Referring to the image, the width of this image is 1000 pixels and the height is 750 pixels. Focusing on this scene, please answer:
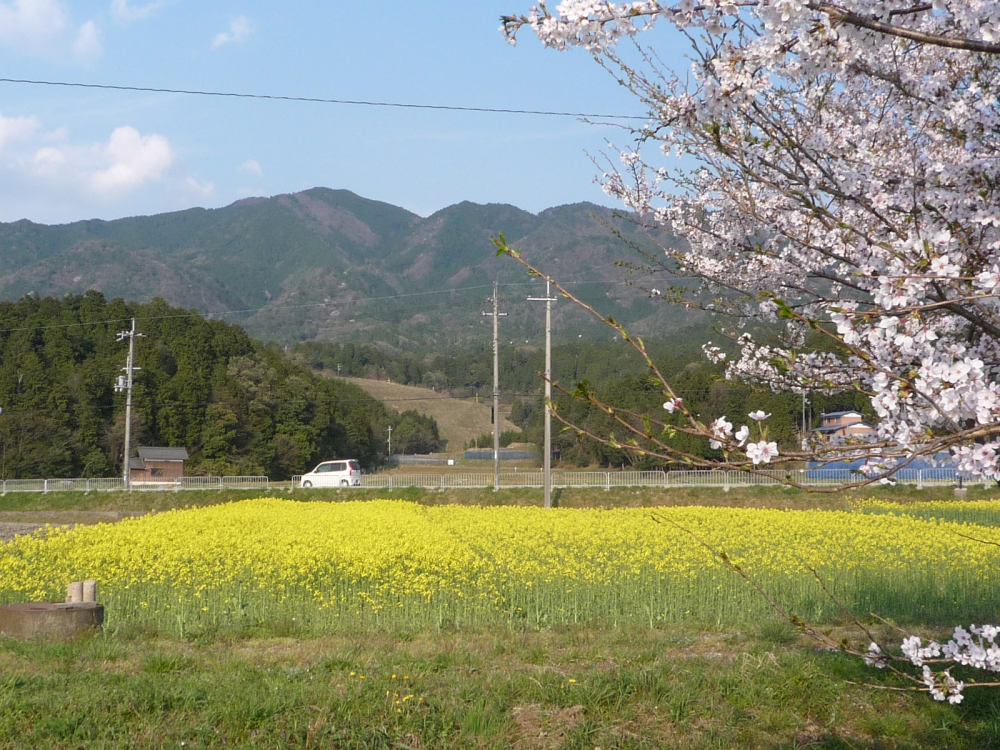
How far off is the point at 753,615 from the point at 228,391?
48.6 metres

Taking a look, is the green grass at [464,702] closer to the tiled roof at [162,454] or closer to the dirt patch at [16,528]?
the dirt patch at [16,528]

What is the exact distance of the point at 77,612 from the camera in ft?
25.6

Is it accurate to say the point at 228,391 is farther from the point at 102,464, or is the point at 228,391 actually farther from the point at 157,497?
the point at 157,497

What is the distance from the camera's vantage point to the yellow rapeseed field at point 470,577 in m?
9.11

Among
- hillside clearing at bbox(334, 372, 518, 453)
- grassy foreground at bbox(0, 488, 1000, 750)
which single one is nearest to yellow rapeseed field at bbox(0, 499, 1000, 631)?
grassy foreground at bbox(0, 488, 1000, 750)

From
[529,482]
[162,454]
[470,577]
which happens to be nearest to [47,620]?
[470,577]

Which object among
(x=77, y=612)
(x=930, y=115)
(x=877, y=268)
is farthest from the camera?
(x=77, y=612)

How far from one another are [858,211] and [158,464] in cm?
4801

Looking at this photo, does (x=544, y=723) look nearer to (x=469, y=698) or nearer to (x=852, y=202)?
(x=469, y=698)

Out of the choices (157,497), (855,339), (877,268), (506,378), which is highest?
(506,378)

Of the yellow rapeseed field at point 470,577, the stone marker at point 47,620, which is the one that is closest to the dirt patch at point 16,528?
the yellow rapeseed field at point 470,577

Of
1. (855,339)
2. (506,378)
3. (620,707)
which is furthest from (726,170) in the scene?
(506,378)

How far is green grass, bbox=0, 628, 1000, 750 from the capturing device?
552 centimetres

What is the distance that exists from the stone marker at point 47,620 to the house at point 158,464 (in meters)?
41.2
